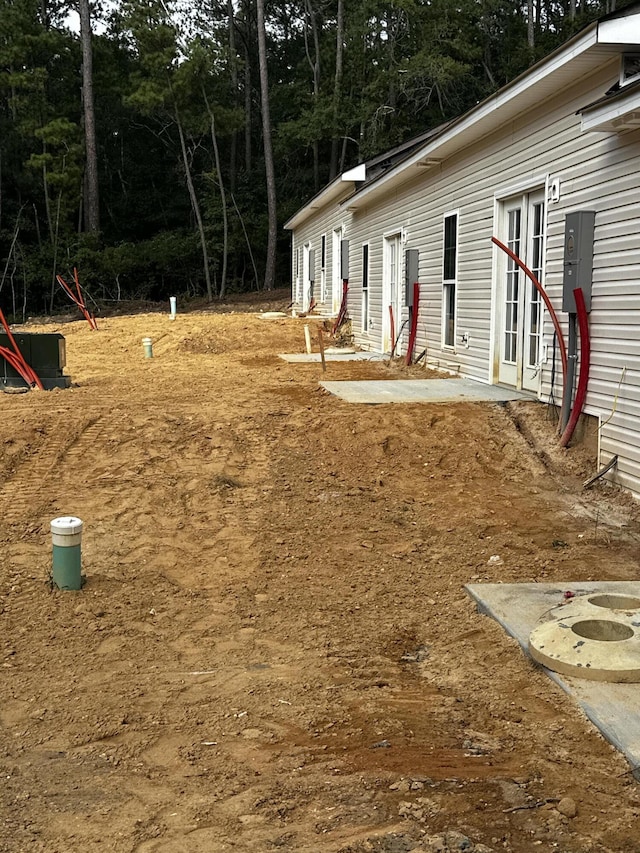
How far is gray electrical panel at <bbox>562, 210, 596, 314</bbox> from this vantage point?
22.4ft

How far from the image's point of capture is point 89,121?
32438 mm

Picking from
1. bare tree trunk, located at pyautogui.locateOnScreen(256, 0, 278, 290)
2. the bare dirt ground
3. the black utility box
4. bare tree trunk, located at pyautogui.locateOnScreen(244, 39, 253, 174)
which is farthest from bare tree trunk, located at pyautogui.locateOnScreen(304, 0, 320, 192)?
the bare dirt ground

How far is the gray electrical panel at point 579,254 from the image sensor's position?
6.82 metres

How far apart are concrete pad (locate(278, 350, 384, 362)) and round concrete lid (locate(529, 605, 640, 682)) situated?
983cm

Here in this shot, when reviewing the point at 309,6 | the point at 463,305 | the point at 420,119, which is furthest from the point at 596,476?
the point at 309,6

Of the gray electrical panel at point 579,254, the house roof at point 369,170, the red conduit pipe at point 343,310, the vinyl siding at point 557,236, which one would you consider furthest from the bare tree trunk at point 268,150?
the gray electrical panel at point 579,254

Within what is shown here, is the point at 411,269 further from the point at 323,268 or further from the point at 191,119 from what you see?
the point at 191,119

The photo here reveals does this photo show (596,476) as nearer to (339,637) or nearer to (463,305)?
(339,637)

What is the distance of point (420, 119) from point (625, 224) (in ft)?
94.9

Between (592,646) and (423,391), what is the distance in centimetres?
598

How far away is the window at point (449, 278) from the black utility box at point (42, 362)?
5.10 metres

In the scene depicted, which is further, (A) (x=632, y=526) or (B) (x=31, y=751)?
(A) (x=632, y=526)

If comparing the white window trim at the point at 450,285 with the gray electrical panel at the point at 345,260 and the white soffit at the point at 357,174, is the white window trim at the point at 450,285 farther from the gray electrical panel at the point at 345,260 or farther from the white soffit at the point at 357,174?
the gray electrical panel at the point at 345,260

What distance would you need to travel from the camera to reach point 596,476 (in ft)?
21.5
